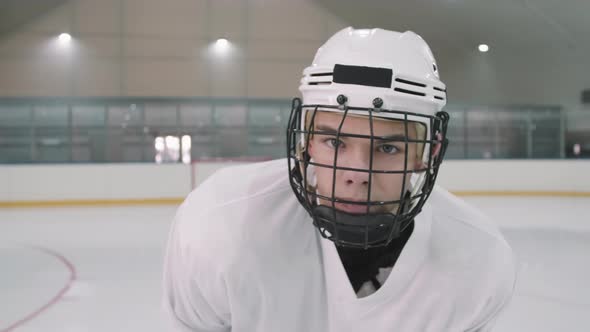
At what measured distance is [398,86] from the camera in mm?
945

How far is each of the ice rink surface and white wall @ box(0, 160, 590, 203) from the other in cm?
58

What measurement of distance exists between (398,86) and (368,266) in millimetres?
379

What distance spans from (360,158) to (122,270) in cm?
301

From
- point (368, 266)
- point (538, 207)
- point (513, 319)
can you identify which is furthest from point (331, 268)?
point (538, 207)

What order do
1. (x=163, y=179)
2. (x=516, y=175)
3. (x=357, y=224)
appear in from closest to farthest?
(x=357, y=224) < (x=163, y=179) < (x=516, y=175)

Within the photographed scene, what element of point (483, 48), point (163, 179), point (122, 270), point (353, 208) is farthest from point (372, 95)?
point (483, 48)

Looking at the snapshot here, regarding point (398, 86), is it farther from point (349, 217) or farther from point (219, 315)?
point (219, 315)

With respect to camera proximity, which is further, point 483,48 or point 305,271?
point 483,48

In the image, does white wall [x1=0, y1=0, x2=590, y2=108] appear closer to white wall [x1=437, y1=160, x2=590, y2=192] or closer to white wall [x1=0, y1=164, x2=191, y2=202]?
white wall [x1=437, y1=160, x2=590, y2=192]

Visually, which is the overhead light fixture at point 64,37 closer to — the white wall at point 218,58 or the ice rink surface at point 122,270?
the white wall at point 218,58

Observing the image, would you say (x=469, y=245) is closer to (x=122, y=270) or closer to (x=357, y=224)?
(x=357, y=224)

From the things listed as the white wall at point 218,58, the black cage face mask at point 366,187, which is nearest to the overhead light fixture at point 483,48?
the white wall at point 218,58

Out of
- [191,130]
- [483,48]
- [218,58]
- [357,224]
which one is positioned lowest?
[357,224]

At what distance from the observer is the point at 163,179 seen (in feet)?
23.4
